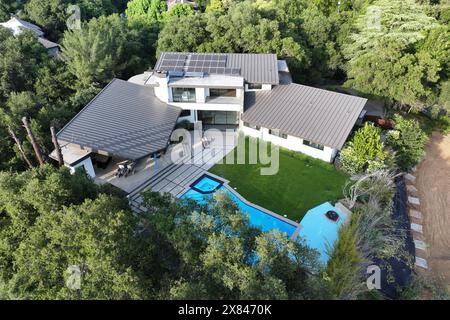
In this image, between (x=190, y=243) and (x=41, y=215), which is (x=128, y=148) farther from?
(x=190, y=243)

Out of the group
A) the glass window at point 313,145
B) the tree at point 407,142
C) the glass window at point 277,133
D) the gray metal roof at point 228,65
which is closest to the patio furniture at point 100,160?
the gray metal roof at point 228,65

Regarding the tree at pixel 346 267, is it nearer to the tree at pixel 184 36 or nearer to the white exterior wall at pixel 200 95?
the white exterior wall at pixel 200 95

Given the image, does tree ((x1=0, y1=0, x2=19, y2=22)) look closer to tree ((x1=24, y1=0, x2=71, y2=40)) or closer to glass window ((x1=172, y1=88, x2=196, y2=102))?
tree ((x1=24, y1=0, x2=71, y2=40))

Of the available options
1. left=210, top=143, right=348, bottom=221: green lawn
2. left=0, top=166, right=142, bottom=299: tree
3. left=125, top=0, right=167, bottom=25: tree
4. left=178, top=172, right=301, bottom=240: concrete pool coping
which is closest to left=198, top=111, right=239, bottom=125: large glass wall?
left=210, top=143, right=348, bottom=221: green lawn

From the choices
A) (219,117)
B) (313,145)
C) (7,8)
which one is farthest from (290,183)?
(7,8)

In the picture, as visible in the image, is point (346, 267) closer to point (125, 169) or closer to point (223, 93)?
point (125, 169)

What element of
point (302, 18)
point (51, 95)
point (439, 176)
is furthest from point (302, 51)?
point (51, 95)
